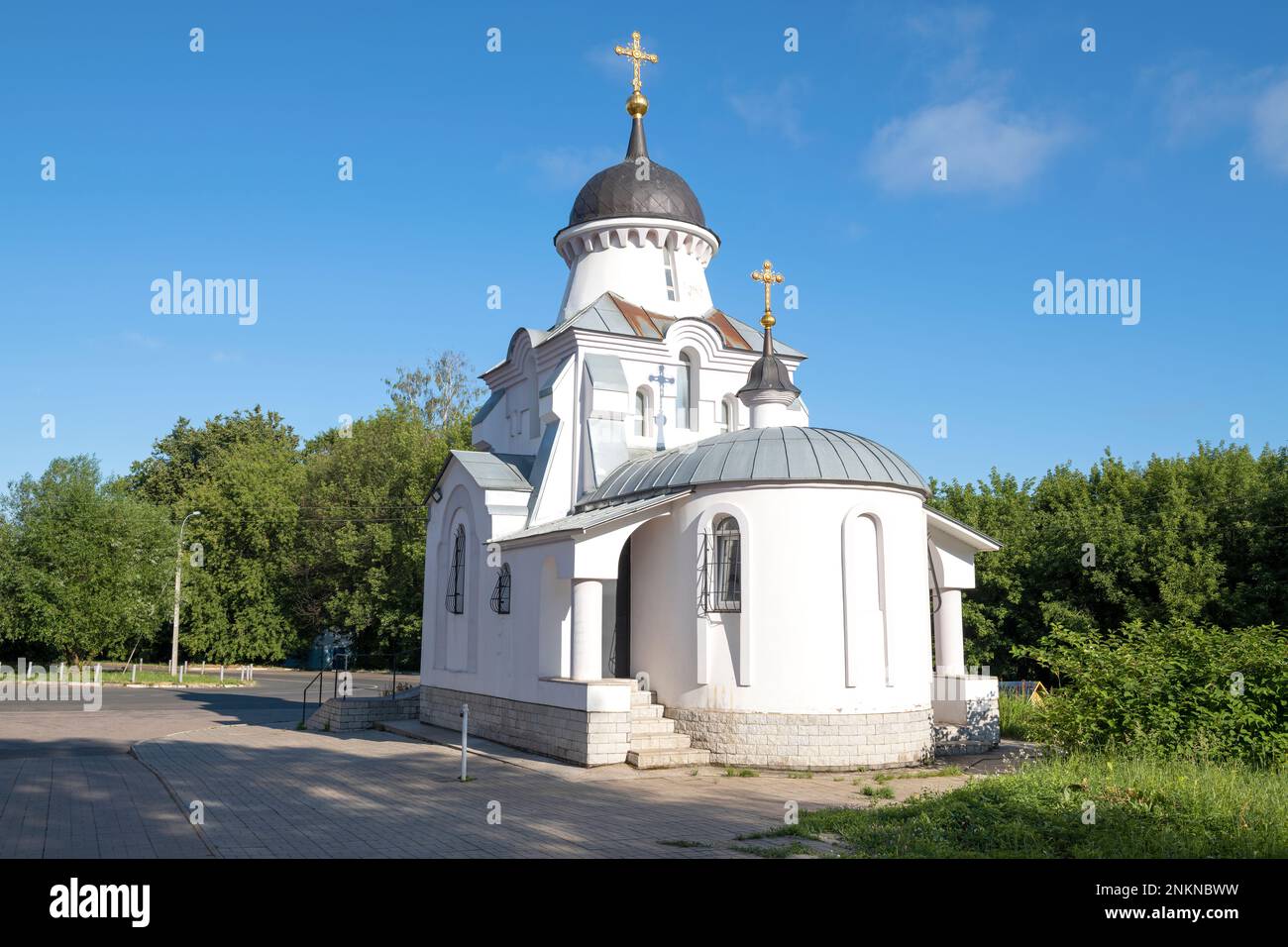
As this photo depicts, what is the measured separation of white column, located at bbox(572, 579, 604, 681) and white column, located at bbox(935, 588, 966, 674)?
646cm

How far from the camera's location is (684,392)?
1934 cm

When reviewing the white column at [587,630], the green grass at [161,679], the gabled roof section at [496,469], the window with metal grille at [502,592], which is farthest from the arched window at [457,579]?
the green grass at [161,679]

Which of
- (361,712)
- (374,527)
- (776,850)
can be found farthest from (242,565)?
(776,850)

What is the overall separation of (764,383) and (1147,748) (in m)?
8.29

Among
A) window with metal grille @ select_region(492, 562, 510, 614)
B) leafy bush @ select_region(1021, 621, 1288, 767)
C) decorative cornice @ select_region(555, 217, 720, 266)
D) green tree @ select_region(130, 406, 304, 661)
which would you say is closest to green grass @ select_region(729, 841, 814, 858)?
leafy bush @ select_region(1021, 621, 1288, 767)

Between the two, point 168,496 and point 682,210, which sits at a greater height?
point 682,210

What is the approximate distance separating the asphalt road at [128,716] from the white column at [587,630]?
8.43 meters

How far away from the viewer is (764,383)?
16594 mm

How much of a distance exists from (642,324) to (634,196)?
3.34 metres

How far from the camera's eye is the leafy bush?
1046cm

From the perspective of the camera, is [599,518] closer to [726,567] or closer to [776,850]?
[726,567]

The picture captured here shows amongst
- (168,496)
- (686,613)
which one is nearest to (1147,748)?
(686,613)

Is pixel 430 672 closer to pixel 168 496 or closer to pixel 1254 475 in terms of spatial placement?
pixel 1254 475
